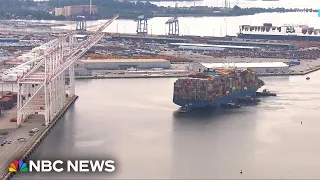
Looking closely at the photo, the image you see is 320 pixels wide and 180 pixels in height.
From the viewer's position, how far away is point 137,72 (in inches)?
682

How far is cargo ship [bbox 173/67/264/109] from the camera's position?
40.7ft

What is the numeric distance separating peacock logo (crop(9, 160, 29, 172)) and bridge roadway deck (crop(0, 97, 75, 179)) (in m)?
0.09

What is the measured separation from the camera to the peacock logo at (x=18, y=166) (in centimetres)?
801

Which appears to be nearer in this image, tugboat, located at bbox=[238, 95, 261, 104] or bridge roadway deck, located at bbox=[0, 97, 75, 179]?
bridge roadway deck, located at bbox=[0, 97, 75, 179]

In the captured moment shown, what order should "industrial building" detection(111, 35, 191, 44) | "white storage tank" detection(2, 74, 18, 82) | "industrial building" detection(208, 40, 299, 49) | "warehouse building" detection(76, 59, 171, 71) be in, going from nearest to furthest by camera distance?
1. "white storage tank" detection(2, 74, 18, 82)
2. "warehouse building" detection(76, 59, 171, 71)
3. "industrial building" detection(208, 40, 299, 49)
4. "industrial building" detection(111, 35, 191, 44)

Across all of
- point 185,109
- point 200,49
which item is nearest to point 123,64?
point 200,49

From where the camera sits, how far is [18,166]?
26.6ft

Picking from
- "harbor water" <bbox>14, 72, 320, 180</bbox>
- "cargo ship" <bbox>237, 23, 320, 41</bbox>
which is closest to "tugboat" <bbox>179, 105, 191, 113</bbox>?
"harbor water" <bbox>14, 72, 320, 180</bbox>

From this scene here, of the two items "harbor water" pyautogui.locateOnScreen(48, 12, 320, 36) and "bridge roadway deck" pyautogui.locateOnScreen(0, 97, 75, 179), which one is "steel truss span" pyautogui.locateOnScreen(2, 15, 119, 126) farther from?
"harbor water" pyautogui.locateOnScreen(48, 12, 320, 36)

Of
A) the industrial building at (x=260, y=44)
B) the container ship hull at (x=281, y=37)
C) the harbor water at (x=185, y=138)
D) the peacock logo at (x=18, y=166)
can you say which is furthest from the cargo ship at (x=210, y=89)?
the container ship hull at (x=281, y=37)

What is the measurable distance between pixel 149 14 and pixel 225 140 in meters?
32.2

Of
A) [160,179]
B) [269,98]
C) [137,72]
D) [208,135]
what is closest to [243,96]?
[269,98]

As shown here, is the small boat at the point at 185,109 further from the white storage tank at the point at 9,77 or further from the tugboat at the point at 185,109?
the white storage tank at the point at 9,77

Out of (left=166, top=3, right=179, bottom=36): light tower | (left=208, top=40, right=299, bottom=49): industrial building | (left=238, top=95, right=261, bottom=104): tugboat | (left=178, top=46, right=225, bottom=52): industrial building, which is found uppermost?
(left=166, top=3, right=179, bottom=36): light tower
